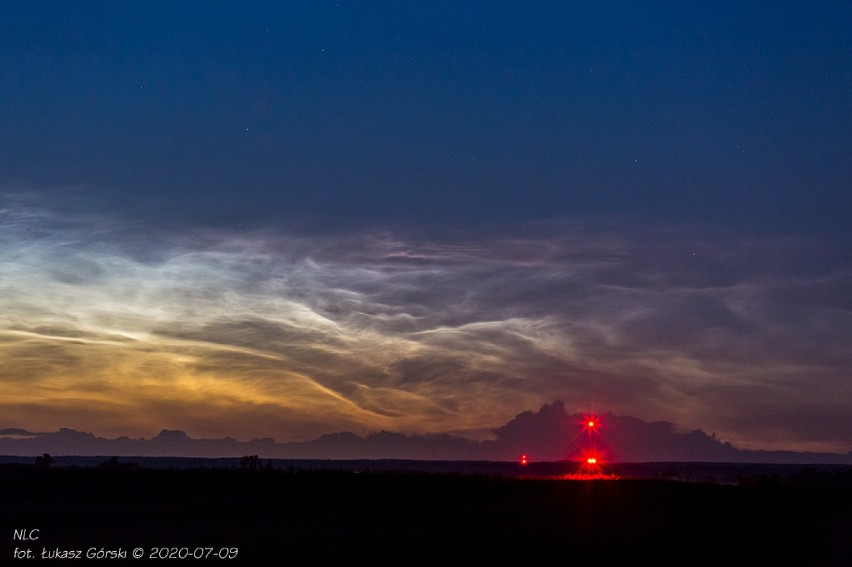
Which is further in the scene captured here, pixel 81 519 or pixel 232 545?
pixel 81 519

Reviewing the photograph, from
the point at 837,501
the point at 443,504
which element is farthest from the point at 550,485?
the point at 837,501

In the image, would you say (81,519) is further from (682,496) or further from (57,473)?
(682,496)

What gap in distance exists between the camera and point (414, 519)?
46500 millimetres

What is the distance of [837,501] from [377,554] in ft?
84.8

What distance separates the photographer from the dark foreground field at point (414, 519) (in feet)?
121

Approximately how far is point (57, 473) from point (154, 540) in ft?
92.3

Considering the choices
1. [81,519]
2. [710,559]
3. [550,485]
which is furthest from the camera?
[550,485]

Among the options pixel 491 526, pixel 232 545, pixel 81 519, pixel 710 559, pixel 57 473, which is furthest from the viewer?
pixel 57 473

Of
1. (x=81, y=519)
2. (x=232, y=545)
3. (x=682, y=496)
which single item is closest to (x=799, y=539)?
(x=682, y=496)

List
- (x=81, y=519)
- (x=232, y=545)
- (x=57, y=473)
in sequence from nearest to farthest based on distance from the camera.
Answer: (x=232, y=545) < (x=81, y=519) < (x=57, y=473)

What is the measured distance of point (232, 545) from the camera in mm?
39125

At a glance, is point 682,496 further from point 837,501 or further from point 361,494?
point 361,494

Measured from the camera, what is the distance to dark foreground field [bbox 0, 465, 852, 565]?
37.0 metres

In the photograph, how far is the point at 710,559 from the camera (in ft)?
117
